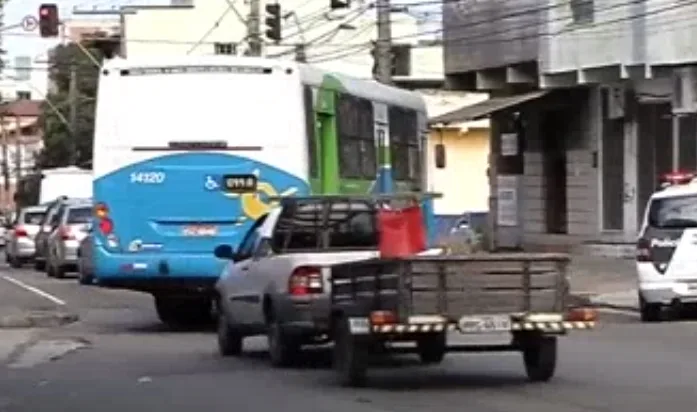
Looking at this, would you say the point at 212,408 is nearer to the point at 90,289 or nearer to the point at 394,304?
the point at 394,304

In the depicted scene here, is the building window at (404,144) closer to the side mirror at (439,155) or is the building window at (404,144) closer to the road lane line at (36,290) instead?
the road lane line at (36,290)

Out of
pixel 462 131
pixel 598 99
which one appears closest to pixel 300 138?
pixel 598 99

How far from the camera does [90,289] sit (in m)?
37.2

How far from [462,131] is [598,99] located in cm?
2492

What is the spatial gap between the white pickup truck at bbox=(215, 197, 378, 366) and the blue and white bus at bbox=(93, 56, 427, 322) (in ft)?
8.75

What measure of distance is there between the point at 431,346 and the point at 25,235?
3470 cm

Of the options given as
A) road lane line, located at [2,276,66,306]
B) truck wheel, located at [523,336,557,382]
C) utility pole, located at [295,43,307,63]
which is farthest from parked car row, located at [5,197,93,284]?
truck wheel, located at [523,336,557,382]

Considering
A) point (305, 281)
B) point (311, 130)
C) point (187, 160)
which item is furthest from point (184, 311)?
point (305, 281)

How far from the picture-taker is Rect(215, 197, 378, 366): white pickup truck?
60.7ft

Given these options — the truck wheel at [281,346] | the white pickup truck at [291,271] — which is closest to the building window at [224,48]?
the white pickup truck at [291,271]

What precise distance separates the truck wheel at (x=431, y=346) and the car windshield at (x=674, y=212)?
8692 millimetres

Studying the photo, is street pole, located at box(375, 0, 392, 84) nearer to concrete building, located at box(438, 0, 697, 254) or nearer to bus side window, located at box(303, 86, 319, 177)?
concrete building, located at box(438, 0, 697, 254)

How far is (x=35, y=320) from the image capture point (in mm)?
27328

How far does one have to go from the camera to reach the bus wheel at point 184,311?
26.1 metres
